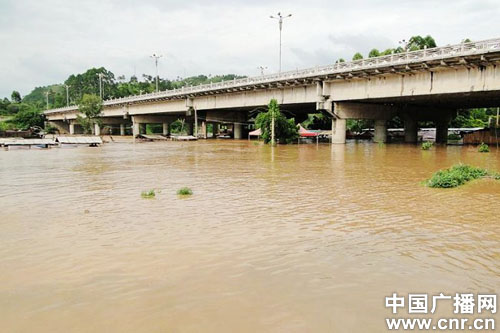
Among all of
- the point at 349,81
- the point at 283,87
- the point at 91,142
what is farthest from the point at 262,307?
the point at 91,142

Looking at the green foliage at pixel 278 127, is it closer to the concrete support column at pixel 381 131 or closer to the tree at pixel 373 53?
the concrete support column at pixel 381 131

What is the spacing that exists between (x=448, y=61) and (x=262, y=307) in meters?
30.2

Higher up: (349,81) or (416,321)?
(349,81)

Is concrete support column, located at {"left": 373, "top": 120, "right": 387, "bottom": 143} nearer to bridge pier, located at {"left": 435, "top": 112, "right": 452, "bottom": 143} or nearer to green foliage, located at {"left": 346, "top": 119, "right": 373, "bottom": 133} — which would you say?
bridge pier, located at {"left": 435, "top": 112, "right": 452, "bottom": 143}

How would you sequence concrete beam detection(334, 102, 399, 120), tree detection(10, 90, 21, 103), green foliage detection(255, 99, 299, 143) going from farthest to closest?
tree detection(10, 90, 21, 103) < green foliage detection(255, 99, 299, 143) < concrete beam detection(334, 102, 399, 120)

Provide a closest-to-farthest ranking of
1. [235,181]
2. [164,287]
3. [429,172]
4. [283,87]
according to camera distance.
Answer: [164,287], [235,181], [429,172], [283,87]

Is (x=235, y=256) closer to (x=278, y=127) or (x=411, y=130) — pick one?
(x=278, y=127)

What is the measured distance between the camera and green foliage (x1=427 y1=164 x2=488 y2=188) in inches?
580

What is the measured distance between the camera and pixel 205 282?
6125 millimetres

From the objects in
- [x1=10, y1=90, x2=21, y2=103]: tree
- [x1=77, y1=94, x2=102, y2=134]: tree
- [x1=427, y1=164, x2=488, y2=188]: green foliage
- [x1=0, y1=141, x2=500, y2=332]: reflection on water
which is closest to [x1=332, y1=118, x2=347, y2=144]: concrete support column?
[x1=427, y1=164, x2=488, y2=188]: green foliage

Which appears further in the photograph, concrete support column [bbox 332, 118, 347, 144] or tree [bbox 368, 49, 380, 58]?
tree [bbox 368, 49, 380, 58]

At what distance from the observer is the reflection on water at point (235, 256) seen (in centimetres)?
518

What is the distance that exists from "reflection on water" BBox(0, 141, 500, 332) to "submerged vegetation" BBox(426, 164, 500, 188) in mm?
589

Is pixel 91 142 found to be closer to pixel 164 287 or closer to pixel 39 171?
pixel 39 171
